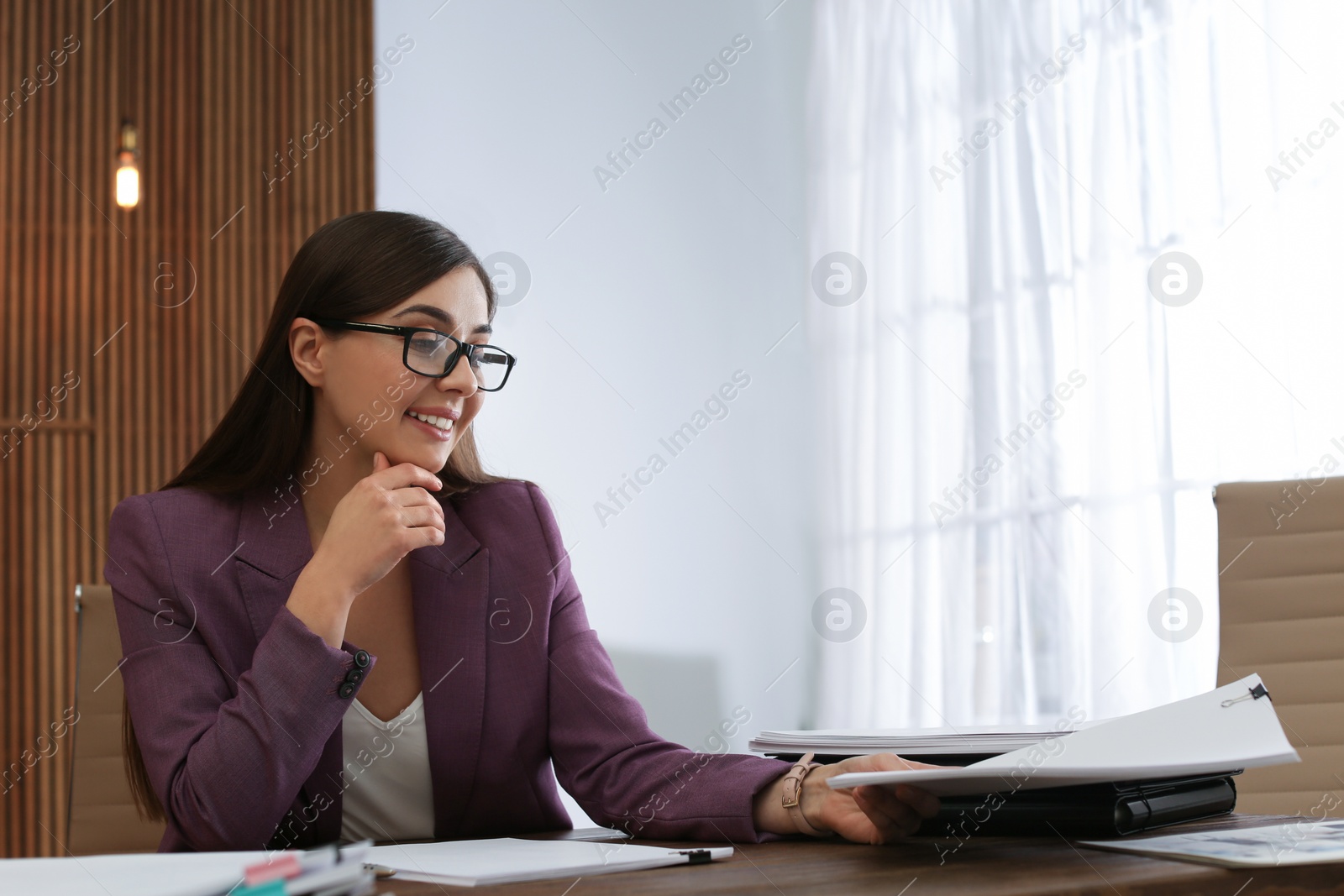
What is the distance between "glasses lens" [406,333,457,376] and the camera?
55.4 inches

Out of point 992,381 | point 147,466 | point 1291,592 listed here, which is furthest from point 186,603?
point 147,466

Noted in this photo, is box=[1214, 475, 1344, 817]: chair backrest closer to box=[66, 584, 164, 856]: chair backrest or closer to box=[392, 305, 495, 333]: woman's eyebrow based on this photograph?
box=[392, 305, 495, 333]: woman's eyebrow

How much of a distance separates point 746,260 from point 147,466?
2529 mm

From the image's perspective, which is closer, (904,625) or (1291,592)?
(1291,592)

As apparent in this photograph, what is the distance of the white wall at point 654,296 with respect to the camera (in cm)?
440

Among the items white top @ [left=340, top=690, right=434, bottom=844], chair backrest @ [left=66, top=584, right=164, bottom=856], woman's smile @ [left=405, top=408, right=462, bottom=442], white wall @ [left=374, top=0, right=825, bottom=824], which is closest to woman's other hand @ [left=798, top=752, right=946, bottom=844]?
white top @ [left=340, top=690, right=434, bottom=844]

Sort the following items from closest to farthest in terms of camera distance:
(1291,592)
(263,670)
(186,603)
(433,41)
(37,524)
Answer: (263,670), (186,603), (1291,592), (37,524), (433,41)

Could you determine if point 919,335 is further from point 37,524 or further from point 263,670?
point 37,524

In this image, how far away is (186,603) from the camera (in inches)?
50.7

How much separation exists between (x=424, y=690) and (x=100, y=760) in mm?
1057

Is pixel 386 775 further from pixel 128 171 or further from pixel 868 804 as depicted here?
pixel 128 171

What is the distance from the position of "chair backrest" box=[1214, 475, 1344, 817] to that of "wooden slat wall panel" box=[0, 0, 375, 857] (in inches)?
150

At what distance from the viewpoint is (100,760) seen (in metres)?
2.08

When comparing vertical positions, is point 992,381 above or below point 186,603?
above
